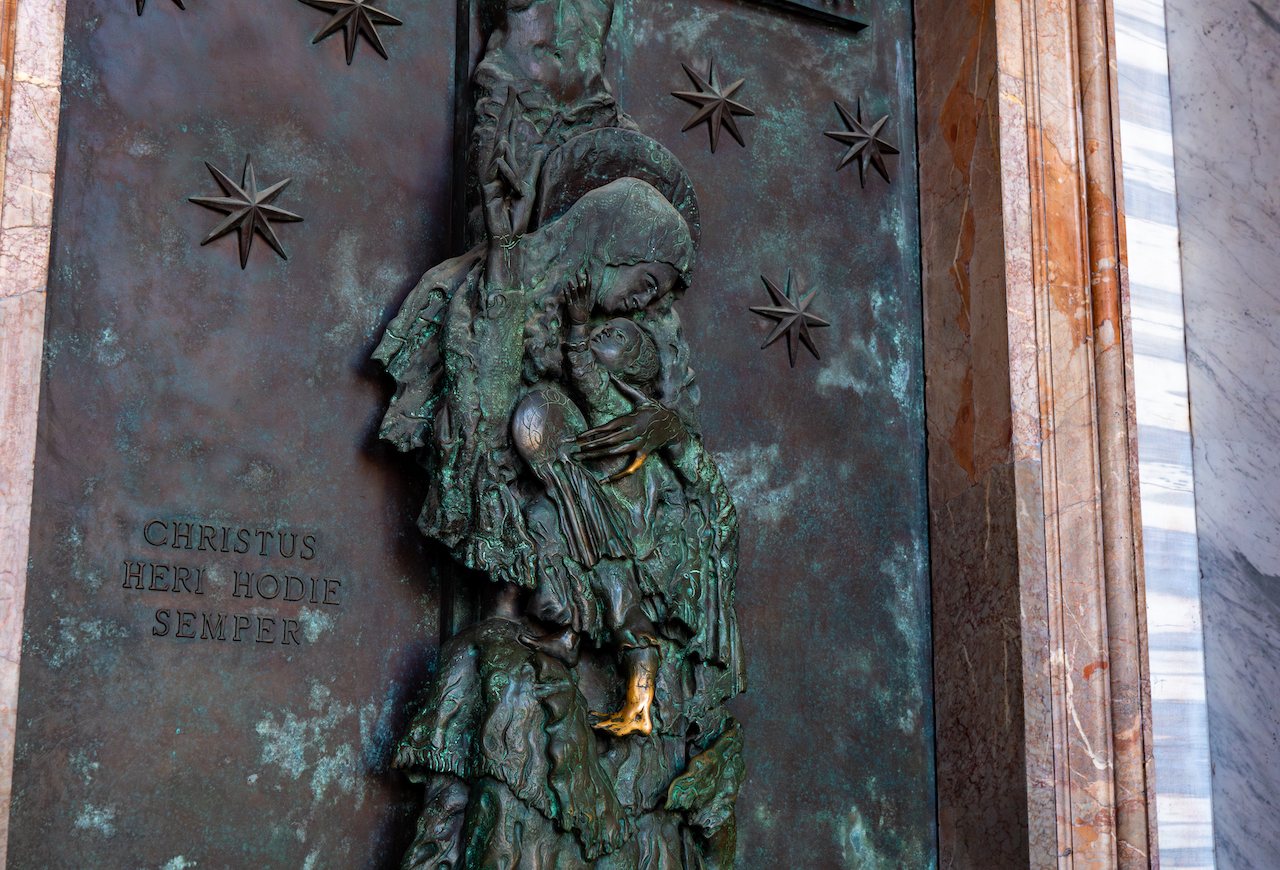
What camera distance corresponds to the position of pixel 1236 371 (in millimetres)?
5930

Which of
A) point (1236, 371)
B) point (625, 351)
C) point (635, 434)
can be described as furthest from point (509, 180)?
point (1236, 371)

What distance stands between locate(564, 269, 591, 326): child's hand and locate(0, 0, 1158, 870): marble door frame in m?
1.73

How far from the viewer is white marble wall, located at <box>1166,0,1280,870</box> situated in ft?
18.2

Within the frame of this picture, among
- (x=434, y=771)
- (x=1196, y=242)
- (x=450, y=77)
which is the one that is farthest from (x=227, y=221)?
(x=1196, y=242)

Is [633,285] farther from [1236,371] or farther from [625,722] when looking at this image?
[1236,371]

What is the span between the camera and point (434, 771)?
4445 millimetres

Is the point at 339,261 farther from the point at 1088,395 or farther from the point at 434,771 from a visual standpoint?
the point at 1088,395

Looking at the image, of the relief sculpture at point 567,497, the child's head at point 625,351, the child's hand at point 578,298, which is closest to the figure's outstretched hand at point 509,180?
the relief sculpture at point 567,497

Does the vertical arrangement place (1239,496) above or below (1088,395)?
below

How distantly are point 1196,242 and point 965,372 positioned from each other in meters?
1.32

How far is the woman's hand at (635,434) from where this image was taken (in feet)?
15.8

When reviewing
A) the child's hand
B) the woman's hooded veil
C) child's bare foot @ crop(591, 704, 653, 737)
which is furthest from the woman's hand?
child's bare foot @ crop(591, 704, 653, 737)

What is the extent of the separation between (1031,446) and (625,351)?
1.71 m

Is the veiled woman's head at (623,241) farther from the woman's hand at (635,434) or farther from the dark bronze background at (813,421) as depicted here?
the dark bronze background at (813,421)
